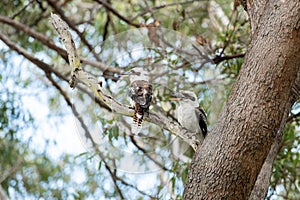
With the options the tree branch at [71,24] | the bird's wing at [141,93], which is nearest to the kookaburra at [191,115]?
the bird's wing at [141,93]

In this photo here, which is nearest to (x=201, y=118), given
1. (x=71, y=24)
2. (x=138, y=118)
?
(x=138, y=118)

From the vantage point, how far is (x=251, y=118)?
2.96 feet

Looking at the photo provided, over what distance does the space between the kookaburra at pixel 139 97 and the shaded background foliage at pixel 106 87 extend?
68mm

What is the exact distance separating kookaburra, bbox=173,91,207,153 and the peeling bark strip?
0.10 metres

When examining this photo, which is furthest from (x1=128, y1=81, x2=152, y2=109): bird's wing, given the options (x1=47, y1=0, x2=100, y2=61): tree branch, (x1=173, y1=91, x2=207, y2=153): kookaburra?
(x1=47, y1=0, x2=100, y2=61): tree branch

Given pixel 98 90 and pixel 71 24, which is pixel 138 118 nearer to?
pixel 98 90

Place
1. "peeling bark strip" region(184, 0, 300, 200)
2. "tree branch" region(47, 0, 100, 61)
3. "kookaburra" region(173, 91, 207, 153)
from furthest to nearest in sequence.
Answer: "tree branch" region(47, 0, 100, 61) → "kookaburra" region(173, 91, 207, 153) → "peeling bark strip" region(184, 0, 300, 200)

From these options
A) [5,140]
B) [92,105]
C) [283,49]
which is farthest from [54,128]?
[283,49]

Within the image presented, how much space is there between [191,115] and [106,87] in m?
0.16

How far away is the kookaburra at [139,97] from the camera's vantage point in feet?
3.11

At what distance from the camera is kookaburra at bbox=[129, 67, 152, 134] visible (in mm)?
947

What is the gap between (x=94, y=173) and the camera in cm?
214

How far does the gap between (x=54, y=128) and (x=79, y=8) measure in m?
0.61

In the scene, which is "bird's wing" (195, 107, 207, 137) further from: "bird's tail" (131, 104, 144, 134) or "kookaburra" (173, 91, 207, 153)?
"bird's tail" (131, 104, 144, 134)
